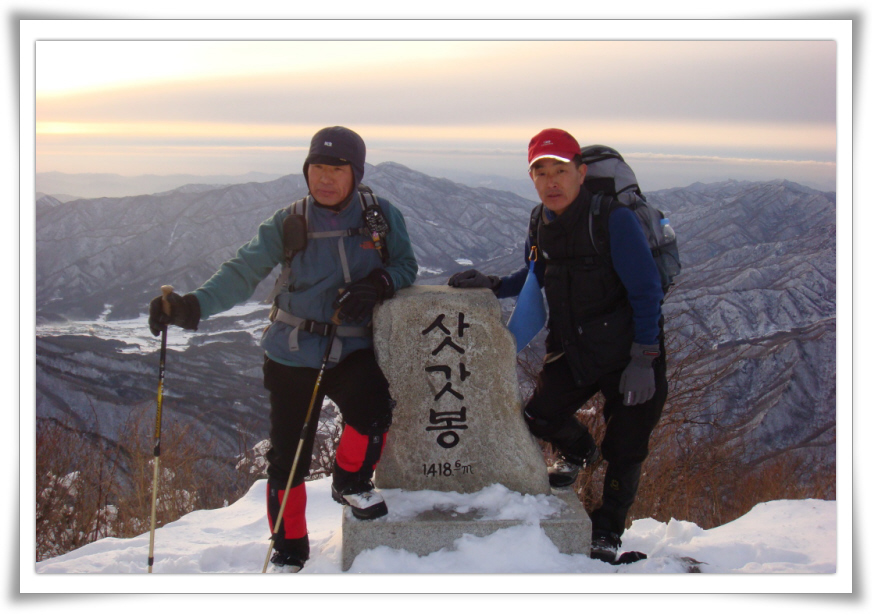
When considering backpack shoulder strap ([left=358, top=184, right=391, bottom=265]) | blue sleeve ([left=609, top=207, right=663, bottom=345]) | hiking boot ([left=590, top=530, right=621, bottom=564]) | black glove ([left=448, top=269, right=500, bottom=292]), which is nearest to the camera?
blue sleeve ([left=609, top=207, right=663, bottom=345])

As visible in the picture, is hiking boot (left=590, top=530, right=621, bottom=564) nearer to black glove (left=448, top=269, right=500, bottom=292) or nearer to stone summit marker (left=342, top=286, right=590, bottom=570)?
stone summit marker (left=342, top=286, right=590, bottom=570)

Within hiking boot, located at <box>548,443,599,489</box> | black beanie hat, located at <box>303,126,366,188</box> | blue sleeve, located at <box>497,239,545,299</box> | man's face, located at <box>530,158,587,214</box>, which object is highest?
black beanie hat, located at <box>303,126,366,188</box>

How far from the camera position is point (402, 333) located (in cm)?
405

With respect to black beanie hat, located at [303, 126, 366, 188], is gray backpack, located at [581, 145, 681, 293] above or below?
below

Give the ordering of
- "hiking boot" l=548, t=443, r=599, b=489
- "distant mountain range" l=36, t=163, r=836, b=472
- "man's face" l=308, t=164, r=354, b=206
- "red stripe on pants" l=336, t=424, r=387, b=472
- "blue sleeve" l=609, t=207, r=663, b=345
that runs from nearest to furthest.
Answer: "blue sleeve" l=609, t=207, r=663, b=345, "man's face" l=308, t=164, r=354, b=206, "red stripe on pants" l=336, t=424, r=387, b=472, "hiking boot" l=548, t=443, r=599, b=489, "distant mountain range" l=36, t=163, r=836, b=472

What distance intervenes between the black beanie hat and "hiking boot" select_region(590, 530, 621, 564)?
2.86m

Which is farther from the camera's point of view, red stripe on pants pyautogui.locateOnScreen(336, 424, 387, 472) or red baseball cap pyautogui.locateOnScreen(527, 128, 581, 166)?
red stripe on pants pyautogui.locateOnScreen(336, 424, 387, 472)

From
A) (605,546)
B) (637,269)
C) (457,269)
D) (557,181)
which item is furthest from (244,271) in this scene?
(457,269)

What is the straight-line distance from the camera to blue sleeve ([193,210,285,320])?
3.56 m

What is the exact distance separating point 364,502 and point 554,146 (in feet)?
8.05

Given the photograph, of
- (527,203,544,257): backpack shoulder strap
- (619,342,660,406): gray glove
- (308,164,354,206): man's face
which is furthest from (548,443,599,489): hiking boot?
(308,164,354,206): man's face

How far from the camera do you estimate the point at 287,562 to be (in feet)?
12.8
